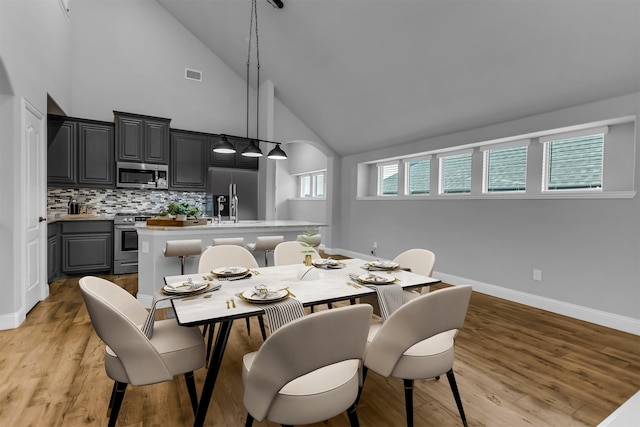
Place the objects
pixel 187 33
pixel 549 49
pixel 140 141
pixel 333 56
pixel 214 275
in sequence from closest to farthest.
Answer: pixel 214 275 → pixel 549 49 → pixel 333 56 → pixel 140 141 → pixel 187 33

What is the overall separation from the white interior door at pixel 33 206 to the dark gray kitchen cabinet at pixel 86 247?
37.7 inches

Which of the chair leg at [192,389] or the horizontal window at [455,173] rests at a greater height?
the horizontal window at [455,173]

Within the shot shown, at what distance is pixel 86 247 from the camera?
193 inches

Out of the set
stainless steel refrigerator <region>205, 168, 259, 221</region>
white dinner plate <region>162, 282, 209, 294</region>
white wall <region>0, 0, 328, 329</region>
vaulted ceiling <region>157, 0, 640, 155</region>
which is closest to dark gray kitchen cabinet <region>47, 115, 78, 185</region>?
white wall <region>0, 0, 328, 329</region>

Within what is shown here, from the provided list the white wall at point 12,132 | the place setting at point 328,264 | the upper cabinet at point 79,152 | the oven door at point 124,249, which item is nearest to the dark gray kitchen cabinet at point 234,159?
the upper cabinet at point 79,152

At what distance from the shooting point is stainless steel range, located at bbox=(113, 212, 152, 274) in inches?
199

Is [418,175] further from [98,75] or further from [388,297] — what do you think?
[98,75]

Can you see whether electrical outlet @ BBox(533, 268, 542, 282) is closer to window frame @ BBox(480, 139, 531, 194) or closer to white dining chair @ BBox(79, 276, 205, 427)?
window frame @ BBox(480, 139, 531, 194)

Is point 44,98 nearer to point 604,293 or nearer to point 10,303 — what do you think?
point 10,303

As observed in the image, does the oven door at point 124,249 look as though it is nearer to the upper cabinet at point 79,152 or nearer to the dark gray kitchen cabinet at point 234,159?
the upper cabinet at point 79,152

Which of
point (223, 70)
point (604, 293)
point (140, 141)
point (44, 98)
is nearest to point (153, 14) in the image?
point (223, 70)

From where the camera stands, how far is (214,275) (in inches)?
85.0

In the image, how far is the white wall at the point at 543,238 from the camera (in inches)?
125

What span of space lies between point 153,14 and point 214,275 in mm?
6158
